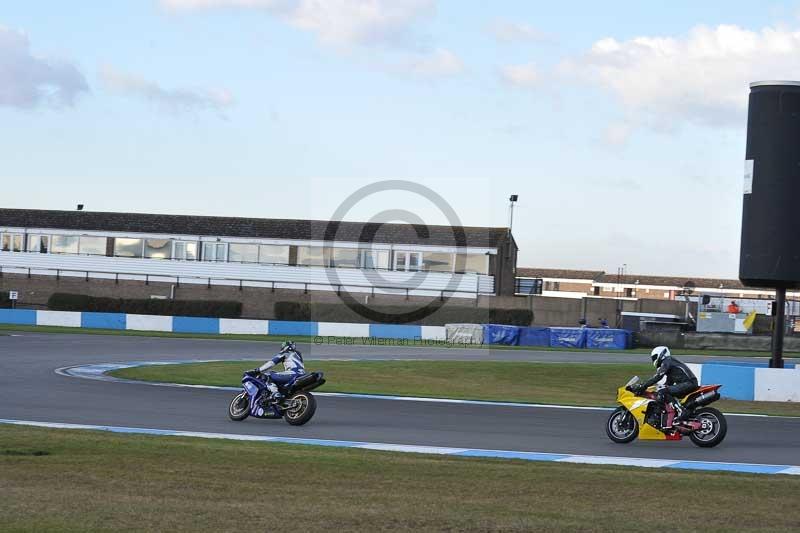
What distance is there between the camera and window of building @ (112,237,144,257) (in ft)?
208

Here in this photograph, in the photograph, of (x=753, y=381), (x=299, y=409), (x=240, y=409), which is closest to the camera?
(x=299, y=409)

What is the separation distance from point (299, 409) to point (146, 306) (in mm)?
42149

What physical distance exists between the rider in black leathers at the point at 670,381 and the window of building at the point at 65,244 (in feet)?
176

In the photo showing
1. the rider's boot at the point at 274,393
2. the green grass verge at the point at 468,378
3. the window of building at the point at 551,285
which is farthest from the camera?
the window of building at the point at 551,285

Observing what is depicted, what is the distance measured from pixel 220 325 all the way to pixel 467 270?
15215 mm

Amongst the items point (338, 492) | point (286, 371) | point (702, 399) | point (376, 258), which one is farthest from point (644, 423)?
point (376, 258)

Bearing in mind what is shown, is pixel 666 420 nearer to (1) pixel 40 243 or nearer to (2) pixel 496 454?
(2) pixel 496 454

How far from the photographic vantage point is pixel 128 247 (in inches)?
2506

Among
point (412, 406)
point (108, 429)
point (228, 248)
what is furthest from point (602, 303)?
point (108, 429)

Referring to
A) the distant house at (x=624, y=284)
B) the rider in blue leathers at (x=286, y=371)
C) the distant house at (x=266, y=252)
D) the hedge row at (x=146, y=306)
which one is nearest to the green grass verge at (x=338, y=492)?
the rider in blue leathers at (x=286, y=371)

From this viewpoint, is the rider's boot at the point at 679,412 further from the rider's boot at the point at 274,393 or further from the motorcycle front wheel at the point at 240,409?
the motorcycle front wheel at the point at 240,409

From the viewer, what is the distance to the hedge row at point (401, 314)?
56750 millimetres

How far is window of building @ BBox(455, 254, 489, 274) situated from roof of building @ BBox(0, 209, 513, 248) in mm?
694

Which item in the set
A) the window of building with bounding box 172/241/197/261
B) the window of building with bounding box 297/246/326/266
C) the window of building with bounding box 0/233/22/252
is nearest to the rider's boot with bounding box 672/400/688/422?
the window of building with bounding box 297/246/326/266
